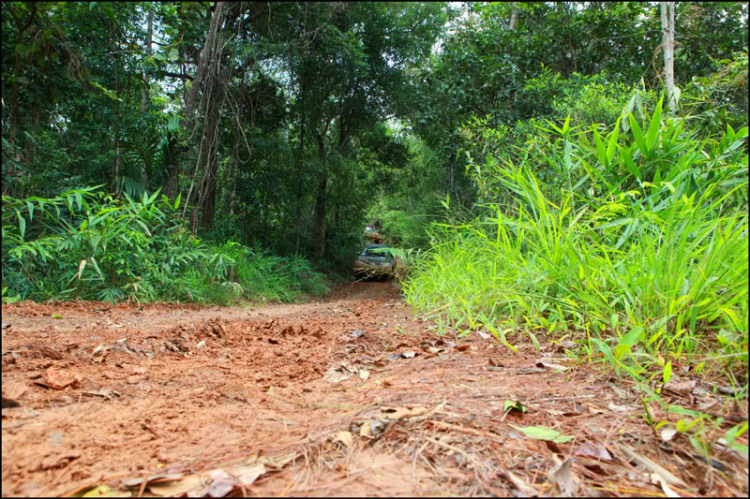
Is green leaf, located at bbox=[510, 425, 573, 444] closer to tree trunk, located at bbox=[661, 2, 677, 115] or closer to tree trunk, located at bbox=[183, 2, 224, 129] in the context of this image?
tree trunk, located at bbox=[661, 2, 677, 115]

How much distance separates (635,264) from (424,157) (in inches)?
465

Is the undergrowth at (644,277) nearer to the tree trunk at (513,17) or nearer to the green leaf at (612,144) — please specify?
the green leaf at (612,144)

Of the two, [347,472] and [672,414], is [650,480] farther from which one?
[347,472]

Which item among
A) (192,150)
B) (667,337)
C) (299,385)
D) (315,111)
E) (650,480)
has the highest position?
(315,111)

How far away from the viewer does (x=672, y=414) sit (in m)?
1.22

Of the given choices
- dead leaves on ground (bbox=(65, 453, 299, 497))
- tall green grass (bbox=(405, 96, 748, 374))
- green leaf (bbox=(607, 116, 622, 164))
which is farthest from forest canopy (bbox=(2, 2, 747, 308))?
dead leaves on ground (bbox=(65, 453, 299, 497))

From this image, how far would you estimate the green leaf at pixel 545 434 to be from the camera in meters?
1.13

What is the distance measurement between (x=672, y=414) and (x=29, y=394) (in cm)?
205

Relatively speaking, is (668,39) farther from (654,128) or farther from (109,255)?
(109,255)

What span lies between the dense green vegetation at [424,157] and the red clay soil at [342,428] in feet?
0.94

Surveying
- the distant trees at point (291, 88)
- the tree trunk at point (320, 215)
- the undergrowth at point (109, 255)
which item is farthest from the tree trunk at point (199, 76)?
the tree trunk at point (320, 215)

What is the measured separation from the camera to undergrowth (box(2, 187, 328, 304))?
3.07 m

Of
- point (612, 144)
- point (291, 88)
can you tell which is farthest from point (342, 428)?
point (291, 88)

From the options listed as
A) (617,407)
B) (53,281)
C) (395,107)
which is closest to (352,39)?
(395,107)
